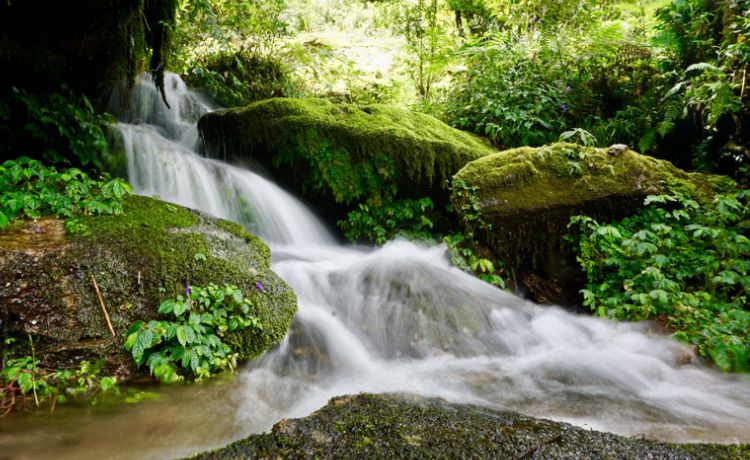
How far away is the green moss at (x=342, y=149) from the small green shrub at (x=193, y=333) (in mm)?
2823

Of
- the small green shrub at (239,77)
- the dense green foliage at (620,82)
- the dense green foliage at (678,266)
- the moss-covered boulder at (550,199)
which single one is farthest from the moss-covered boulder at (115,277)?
the small green shrub at (239,77)

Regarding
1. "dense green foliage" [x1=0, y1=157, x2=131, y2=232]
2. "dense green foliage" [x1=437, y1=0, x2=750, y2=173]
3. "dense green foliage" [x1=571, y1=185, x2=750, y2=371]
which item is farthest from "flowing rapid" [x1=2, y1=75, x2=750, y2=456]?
"dense green foliage" [x1=437, y1=0, x2=750, y2=173]

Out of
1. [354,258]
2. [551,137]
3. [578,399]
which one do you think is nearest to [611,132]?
[551,137]

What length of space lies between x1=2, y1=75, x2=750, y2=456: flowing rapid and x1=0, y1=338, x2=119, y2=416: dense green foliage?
46 cm

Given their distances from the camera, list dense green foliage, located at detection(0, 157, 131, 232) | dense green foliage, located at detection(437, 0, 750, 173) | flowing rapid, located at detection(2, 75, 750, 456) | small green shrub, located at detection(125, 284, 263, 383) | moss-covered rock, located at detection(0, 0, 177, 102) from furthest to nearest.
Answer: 1. dense green foliage, located at detection(437, 0, 750, 173)
2. moss-covered rock, located at detection(0, 0, 177, 102)
3. dense green foliage, located at detection(0, 157, 131, 232)
4. small green shrub, located at detection(125, 284, 263, 383)
5. flowing rapid, located at detection(2, 75, 750, 456)

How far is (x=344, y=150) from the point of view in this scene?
5.46 meters

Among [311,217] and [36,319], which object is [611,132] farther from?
[36,319]

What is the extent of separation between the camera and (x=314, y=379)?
2.84m

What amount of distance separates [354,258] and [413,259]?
2.96 feet

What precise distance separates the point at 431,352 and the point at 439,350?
7 centimetres

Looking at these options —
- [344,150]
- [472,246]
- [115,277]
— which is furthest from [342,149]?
[115,277]

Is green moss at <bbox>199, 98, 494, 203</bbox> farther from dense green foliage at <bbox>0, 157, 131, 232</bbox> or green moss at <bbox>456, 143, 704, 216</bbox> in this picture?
dense green foliage at <bbox>0, 157, 131, 232</bbox>

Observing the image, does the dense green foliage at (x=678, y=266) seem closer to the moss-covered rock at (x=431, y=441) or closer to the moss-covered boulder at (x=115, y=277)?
the moss-covered rock at (x=431, y=441)

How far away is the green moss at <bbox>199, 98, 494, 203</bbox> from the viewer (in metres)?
5.43
